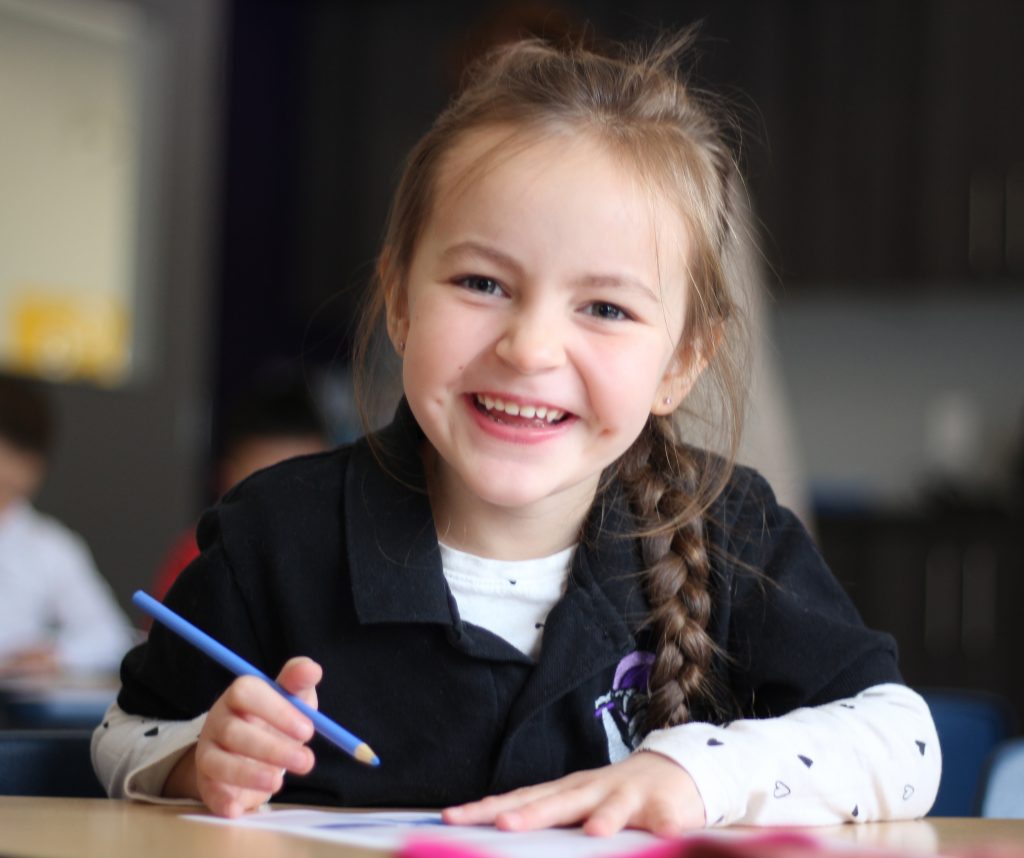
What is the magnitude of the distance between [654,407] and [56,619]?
2525 mm

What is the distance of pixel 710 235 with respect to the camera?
4.12 ft

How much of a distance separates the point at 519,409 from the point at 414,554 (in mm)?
143

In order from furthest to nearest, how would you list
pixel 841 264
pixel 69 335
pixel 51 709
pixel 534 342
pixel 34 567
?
pixel 841 264 → pixel 69 335 → pixel 34 567 → pixel 51 709 → pixel 534 342

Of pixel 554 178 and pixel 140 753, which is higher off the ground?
pixel 554 178

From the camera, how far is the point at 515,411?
1126mm

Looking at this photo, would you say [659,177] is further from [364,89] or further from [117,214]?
[364,89]

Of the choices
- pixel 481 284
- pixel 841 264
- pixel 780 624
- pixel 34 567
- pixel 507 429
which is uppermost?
pixel 841 264

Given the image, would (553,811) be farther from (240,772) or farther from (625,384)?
(625,384)

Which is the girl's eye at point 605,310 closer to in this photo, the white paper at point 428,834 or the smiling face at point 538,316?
the smiling face at point 538,316

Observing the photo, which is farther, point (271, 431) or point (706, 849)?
point (271, 431)

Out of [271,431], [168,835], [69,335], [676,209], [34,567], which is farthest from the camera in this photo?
[69,335]

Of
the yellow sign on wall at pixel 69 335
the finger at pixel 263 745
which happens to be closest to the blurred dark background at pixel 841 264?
the yellow sign on wall at pixel 69 335

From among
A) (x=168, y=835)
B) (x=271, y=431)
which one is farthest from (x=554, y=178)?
(x=271, y=431)

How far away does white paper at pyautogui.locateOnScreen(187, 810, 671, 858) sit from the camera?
78 centimetres
